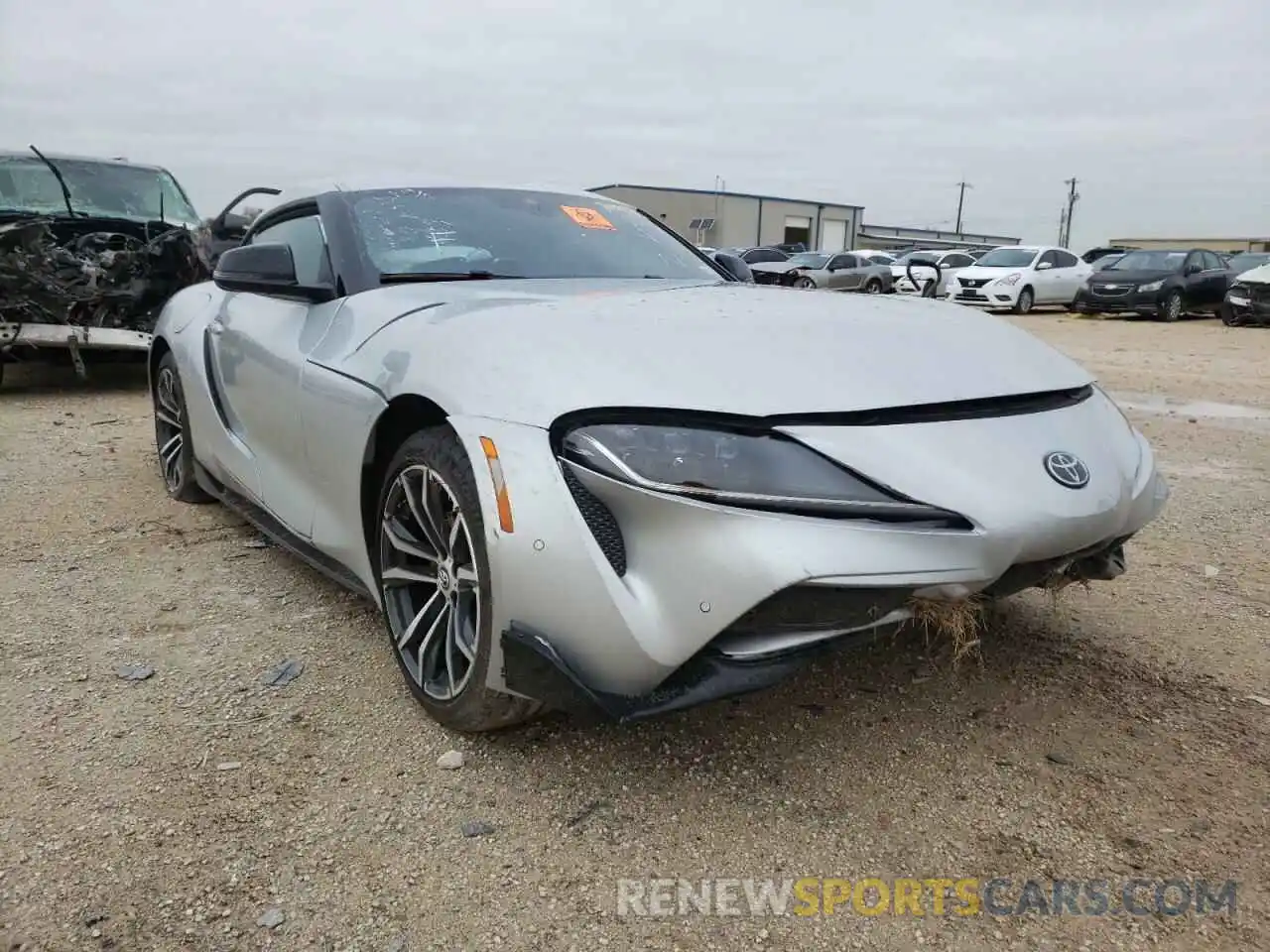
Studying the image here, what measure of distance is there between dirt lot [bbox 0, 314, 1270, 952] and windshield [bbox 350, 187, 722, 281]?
115cm

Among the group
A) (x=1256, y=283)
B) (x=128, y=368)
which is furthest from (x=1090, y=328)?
(x=128, y=368)

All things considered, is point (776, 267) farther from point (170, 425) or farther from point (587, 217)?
point (587, 217)

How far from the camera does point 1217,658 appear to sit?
2.70m

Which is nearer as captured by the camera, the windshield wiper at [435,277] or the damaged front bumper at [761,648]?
the damaged front bumper at [761,648]

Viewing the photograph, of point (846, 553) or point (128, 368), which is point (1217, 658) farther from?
point (128, 368)

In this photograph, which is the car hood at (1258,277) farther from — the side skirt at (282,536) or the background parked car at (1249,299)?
the side skirt at (282,536)

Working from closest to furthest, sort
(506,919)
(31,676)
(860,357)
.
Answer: (506,919) < (860,357) < (31,676)

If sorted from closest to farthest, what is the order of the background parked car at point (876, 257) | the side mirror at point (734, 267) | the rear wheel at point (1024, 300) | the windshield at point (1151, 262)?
the side mirror at point (734, 267) → the windshield at point (1151, 262) → the rear wheel at point (1024, 300) → the background parked car at point (876, 257)

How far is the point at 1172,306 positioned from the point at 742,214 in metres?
41.7

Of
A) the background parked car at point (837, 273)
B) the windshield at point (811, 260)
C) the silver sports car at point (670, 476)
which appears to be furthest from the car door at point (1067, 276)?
the silver sports car at point (670, 476)

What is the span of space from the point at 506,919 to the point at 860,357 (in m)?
1.31

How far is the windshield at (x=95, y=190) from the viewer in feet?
25.3

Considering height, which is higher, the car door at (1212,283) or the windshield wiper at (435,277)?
the windshield wiper at (435,277)

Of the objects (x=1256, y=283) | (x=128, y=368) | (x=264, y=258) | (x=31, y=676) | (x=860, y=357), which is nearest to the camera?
(x=860, y=357)
